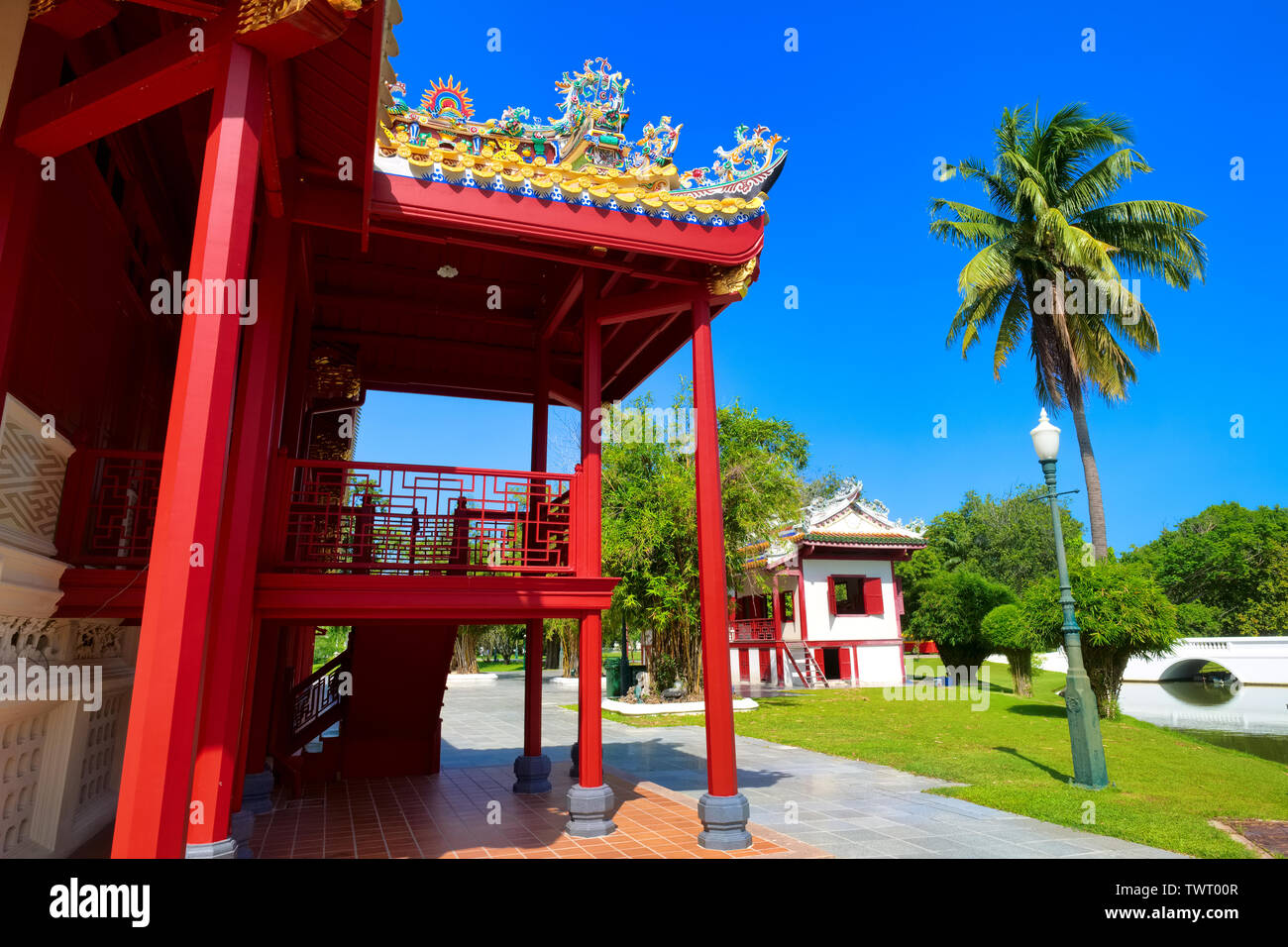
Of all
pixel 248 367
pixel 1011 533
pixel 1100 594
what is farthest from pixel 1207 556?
pixel 248 367

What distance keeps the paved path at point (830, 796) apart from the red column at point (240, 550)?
4.14m

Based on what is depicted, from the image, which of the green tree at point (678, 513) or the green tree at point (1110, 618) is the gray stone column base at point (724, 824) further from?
the green tree at point (678, 513)

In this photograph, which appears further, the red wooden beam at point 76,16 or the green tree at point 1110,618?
the green tree at point 1110,618

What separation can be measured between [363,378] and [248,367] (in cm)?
422

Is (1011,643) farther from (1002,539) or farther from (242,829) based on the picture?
(1002,539)

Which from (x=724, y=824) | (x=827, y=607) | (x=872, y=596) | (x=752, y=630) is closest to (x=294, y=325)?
(x=724, y=824)

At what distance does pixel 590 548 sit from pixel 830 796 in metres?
3.96

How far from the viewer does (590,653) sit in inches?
235

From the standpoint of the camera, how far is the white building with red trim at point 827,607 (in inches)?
979

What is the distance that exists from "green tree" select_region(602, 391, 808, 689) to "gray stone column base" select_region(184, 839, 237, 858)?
12554mm

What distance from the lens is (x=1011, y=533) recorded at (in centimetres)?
4253

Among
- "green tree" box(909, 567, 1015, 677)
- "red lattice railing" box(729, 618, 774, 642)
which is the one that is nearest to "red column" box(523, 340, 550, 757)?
"red lattice railing" box(729, 618, 774, 642)

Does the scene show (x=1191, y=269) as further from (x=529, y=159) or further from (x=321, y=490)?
(x=321, y=490)

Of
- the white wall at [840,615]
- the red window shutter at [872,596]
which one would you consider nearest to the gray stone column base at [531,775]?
the white wall at [840,615]
